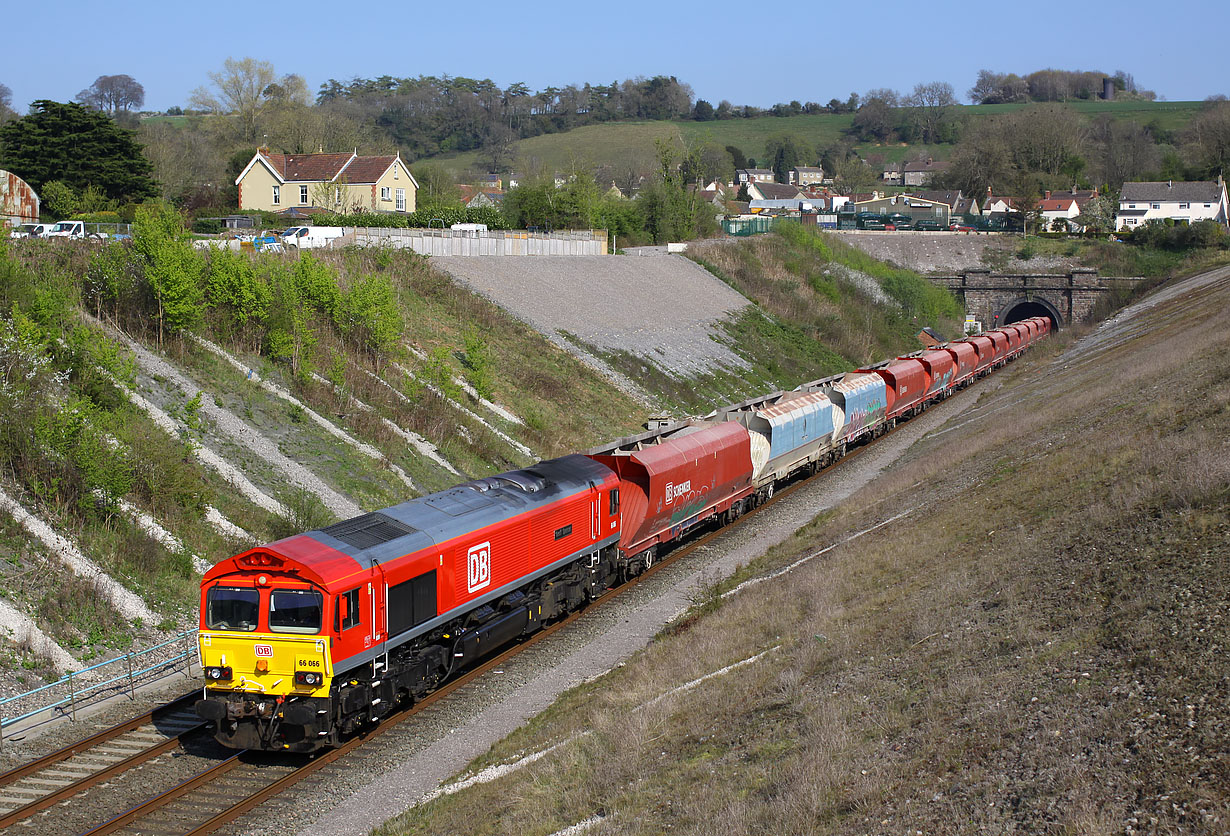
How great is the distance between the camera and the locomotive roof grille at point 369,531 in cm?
1691

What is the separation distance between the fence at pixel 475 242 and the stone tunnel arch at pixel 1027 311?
4444 centimetres

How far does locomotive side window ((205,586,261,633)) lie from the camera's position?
15891 mm

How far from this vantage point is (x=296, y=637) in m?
15.6

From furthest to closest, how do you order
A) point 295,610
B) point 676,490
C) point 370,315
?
point 370,315 < point 676,490 < point 295,610

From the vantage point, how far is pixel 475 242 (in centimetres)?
5803

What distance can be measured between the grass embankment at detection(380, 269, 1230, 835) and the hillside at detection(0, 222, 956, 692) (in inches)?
422

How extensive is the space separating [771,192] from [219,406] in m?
160

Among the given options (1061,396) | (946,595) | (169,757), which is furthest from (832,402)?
(169,757)

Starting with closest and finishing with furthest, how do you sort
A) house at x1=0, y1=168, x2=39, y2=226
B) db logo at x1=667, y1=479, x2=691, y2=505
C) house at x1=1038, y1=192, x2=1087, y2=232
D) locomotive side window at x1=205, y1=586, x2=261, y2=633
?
locomotive side window at x1=205, y1=586, x2=261, y2=633, db logo at x1=667, y1=479, x2=691, y2=505, house at x1=0, y1=168, x2=39, y2=226, house at x1=1038, y1=192, x2=1087, y2=232

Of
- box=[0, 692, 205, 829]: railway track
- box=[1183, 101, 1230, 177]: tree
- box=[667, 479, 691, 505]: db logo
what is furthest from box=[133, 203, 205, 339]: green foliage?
box=[1183, 101, 1230, 177]: tree

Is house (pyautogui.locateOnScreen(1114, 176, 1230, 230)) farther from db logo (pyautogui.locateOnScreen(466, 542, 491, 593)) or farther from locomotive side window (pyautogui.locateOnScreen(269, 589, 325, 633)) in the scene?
locomotive side window (pyautogui.locateOnScreen(269, 589, 325, 633))

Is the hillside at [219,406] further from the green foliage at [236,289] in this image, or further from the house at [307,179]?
the house at [307,179]

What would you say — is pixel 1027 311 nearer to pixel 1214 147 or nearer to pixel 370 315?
pixel 1214 147

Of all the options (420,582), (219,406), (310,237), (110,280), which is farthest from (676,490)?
(310,237)
